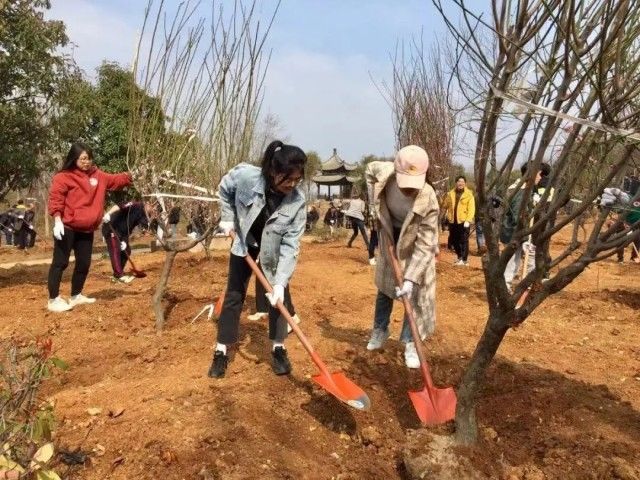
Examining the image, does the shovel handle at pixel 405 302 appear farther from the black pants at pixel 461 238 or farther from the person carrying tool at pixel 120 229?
the black pants at pixel 461 238

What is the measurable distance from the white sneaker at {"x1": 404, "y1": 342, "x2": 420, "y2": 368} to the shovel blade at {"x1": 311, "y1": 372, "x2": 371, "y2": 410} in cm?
77

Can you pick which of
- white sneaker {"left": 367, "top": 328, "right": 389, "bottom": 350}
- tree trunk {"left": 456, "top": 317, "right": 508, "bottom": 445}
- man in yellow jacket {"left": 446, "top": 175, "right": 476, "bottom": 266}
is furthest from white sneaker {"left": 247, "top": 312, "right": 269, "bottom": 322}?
man in yellow jacket {"left": 446, "top": 175, "right": 476, "bottom": 266}

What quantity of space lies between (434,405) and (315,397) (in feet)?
2.07

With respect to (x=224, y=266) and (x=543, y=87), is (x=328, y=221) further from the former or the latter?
(x=543, y=87)

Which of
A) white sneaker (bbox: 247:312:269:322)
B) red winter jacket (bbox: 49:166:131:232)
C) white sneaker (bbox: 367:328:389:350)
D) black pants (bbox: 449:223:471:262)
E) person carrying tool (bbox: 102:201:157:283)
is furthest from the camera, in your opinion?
black pants (bbox: 449:223:471:262)

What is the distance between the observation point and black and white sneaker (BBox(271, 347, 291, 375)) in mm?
3236

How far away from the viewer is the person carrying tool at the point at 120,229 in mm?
6902

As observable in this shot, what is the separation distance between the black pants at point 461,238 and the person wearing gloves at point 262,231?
20.9 ft

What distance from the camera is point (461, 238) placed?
9.41 m

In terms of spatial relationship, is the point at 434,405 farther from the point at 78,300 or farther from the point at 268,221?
the point at 78,300

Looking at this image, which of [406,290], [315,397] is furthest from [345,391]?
[406,290]

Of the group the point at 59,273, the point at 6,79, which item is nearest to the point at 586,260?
the point at 59,273

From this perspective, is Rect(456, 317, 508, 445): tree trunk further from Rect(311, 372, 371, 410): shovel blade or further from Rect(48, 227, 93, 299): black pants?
Rect(48, 227, 93, 299): black pants

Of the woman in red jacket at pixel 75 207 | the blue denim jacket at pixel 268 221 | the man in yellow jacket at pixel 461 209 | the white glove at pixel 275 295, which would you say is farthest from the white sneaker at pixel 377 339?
the man in yellow jacket at pixel 461 209
